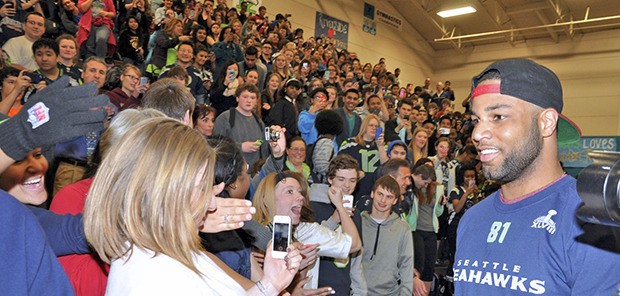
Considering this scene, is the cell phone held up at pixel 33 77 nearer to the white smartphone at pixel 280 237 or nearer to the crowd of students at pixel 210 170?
the crowd of students at pixel 210 170

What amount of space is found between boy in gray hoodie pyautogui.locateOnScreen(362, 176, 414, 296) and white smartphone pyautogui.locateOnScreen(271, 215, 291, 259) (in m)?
1.85

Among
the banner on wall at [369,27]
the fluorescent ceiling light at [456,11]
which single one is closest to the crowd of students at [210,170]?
the fluorescent ceiling light at [456,11]

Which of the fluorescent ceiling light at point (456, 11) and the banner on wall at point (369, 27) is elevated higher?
the fluorescent ceiling light at point (456, 11)

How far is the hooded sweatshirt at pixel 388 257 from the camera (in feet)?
13.7

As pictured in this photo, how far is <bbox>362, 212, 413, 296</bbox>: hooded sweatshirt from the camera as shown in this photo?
4180 millimetres

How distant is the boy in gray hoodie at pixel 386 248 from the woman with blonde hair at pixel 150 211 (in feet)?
9.55

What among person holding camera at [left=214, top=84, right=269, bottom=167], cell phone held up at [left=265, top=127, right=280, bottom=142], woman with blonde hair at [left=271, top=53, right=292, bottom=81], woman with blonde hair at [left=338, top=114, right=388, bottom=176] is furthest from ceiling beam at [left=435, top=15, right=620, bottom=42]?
cell phone held up at [left=265, top=127, right=280, bottom=142]

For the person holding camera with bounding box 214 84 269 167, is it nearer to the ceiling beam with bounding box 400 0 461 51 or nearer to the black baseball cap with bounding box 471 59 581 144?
the black baseball cap with bounding box 471 59 581 144

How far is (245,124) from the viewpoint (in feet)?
18.7

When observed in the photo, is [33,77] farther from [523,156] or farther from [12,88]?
[523,156]

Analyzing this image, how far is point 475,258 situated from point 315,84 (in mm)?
6973

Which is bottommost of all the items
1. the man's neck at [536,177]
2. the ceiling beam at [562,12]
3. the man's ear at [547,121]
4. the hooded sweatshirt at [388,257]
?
the hooded sweatshirt at [388,257]

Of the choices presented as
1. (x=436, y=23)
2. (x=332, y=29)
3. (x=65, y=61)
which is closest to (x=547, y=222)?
(x=65, y=61)

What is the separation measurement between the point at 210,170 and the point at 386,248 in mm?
3004
